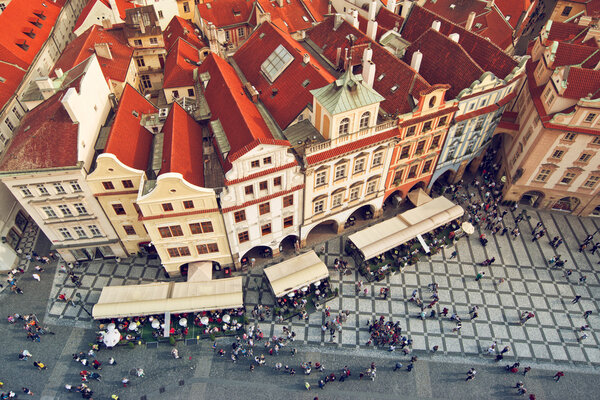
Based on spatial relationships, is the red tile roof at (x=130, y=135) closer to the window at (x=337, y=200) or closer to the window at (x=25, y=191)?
the window at (x=25, y=191)

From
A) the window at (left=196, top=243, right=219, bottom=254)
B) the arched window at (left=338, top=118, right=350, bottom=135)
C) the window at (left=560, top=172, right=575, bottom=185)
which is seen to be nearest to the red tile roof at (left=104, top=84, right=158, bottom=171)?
the window at (left=196, top=243, right=219, bottom=254)

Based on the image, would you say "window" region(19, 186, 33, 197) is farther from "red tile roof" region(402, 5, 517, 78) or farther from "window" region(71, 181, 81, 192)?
"red tile roof" region(402, 5, 517, 78)

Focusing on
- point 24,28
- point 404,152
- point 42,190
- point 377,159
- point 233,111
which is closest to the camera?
point 42,190

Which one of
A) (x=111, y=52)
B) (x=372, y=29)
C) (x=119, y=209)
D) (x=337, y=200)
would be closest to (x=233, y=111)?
(x=337, y=200)

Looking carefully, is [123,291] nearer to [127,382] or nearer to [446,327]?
[127,382]

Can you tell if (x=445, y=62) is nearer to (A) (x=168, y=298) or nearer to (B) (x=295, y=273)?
(B) (x=295, y=273)

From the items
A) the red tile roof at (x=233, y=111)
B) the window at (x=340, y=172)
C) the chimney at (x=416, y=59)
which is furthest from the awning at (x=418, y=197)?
the red tile roof at (x=233, y=111)

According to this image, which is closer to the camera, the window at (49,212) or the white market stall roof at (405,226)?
the window at (49,212)
